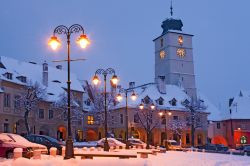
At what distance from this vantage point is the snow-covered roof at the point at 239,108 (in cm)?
8469

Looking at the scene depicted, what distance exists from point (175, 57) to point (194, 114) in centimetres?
2460

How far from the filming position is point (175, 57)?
97.8 metres

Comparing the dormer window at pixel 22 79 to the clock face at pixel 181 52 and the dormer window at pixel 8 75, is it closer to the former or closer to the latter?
the dormer window at pixel 8 75

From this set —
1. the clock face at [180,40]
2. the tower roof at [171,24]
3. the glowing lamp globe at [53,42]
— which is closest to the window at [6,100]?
the glowing lamp globe at [53,42]

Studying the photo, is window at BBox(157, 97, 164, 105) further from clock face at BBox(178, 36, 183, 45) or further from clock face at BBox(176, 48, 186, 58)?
clock face at BBox(178, 36, 183, 45)

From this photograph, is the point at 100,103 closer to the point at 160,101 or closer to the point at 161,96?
the point at 160,101

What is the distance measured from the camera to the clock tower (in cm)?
9531

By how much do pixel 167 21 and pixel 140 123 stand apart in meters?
34.8

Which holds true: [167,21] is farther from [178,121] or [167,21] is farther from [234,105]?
[178,121]

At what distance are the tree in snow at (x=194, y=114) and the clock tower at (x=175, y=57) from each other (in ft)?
43.0

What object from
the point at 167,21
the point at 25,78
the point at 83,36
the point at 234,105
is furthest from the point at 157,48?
the point at 83,36

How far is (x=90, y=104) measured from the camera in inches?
3098

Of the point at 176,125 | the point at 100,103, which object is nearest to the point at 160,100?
the point at 176,125

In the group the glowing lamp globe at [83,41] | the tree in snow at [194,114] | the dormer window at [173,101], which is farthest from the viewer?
the dormer window at [173,101]
